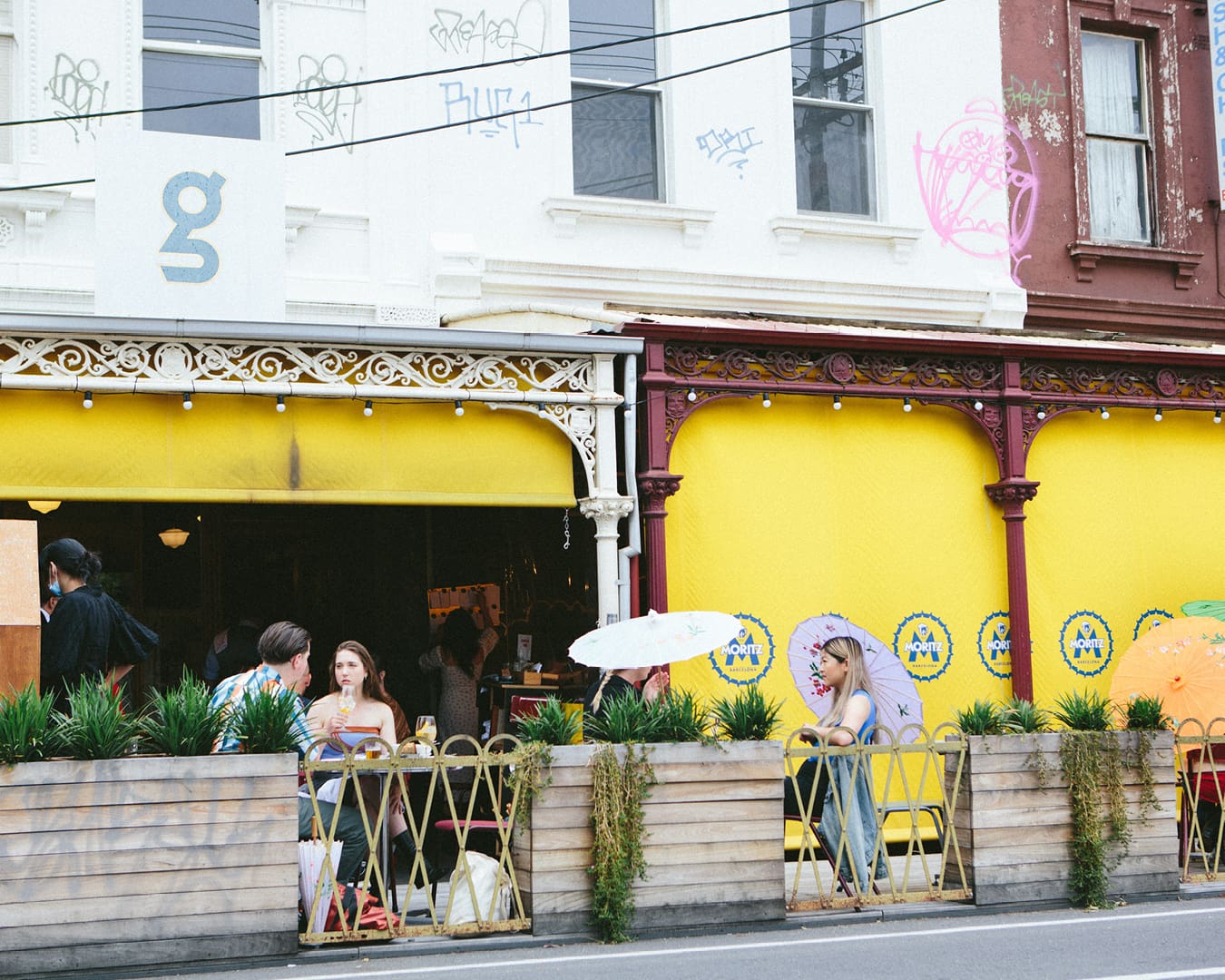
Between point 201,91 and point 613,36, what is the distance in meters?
3.49

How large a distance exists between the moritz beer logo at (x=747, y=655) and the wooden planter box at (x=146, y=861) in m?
4.14

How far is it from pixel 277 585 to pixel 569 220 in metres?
4.60

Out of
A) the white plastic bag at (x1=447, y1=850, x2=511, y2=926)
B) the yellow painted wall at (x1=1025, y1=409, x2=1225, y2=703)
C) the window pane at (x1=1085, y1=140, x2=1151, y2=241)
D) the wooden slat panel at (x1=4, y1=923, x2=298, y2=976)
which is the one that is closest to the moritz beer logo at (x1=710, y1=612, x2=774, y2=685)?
the yellow painted wall at (x1=1025, y1=409, x2=1225, y2=703)

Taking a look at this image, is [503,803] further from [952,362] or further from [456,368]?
[952,362]

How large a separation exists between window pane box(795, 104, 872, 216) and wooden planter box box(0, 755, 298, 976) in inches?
316

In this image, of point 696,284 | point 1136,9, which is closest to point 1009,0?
point 1136,9

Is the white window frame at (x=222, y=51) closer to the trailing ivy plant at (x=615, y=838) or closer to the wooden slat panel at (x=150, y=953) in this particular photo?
the trailing ivy plant at (x=615, y=838)

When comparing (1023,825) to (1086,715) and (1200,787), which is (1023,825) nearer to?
(1086,715)

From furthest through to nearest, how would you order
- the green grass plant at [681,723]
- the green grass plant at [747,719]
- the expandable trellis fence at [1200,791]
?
the expandable trellis fence at [1200,791] < the green grass plant at [747,719] < the green grass plant at [681,723]

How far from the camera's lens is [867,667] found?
9.77 m

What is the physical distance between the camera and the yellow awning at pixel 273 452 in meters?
9.14

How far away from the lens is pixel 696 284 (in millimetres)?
12430

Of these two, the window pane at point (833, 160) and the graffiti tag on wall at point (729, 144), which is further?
the window pane at point (833, 160)

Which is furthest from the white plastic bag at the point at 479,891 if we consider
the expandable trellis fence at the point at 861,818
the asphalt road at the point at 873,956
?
the expandable trellis fence at the point at 861,818
